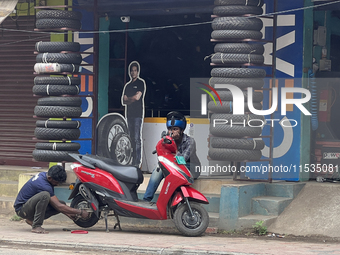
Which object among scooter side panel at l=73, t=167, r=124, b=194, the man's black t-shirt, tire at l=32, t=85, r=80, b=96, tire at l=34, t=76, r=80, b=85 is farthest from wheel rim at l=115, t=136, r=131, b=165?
scooter side panel at l=73, t=167, r=124, b=194

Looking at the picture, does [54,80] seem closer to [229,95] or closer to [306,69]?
[229,95]

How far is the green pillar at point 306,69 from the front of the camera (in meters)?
10.8

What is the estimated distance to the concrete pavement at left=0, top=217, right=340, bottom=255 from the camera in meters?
7.86

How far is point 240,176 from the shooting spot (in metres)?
11.0

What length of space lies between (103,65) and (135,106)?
1.25 metres

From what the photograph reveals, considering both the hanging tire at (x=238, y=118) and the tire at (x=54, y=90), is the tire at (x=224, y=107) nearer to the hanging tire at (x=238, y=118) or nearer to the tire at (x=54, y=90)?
the hanging tire at (x=238, y=118)

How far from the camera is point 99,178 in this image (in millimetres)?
9047

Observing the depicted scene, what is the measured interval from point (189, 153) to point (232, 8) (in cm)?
251

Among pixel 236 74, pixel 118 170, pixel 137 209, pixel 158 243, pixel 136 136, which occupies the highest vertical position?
pixel 236 74

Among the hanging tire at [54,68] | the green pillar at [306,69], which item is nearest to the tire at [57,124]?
the hanging tire at [54,68]

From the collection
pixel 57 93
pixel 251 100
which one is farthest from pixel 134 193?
pixel 57 93

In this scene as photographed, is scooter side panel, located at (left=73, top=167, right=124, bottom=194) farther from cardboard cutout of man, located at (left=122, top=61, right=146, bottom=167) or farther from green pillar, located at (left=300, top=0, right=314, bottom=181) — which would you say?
green pillar, located at (left=300, top=0, right=314, bottom=181)

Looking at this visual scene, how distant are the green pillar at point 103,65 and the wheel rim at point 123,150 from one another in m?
0.90

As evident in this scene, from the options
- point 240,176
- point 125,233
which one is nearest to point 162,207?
point 125,233
